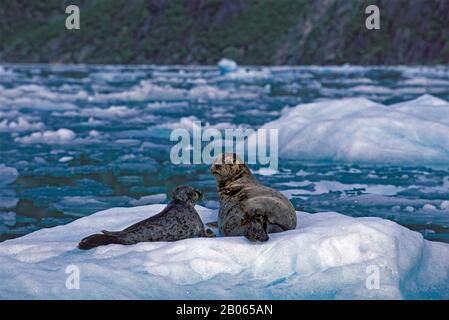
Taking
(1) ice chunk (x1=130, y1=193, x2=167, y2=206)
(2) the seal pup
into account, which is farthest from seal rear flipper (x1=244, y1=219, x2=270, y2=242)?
(1) ice chunk (x1=130, y1=193, x2=167, y2=206)

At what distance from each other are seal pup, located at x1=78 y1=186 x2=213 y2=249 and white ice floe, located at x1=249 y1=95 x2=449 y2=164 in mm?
4879

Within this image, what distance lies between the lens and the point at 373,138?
9.80 metres

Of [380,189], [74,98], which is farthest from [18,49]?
[380,189]

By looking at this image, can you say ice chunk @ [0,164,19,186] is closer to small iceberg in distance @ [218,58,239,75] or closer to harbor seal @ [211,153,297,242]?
harbor seal @ [211,153,297,242]

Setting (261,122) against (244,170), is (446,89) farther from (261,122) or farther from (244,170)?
(244,170)

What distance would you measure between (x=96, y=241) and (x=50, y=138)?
8671mm

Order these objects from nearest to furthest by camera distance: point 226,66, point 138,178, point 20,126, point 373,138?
point 138,178 < point 373,138 < point 20,126 < point 226,66

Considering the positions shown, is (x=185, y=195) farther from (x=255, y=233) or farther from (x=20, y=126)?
(x=20, y=126)

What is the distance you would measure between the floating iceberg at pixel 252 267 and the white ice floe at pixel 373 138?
4.89 m

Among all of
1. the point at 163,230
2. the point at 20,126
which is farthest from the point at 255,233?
the point at 20,126

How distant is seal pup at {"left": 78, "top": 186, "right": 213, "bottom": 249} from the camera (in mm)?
4684

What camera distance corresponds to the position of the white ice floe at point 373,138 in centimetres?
943
